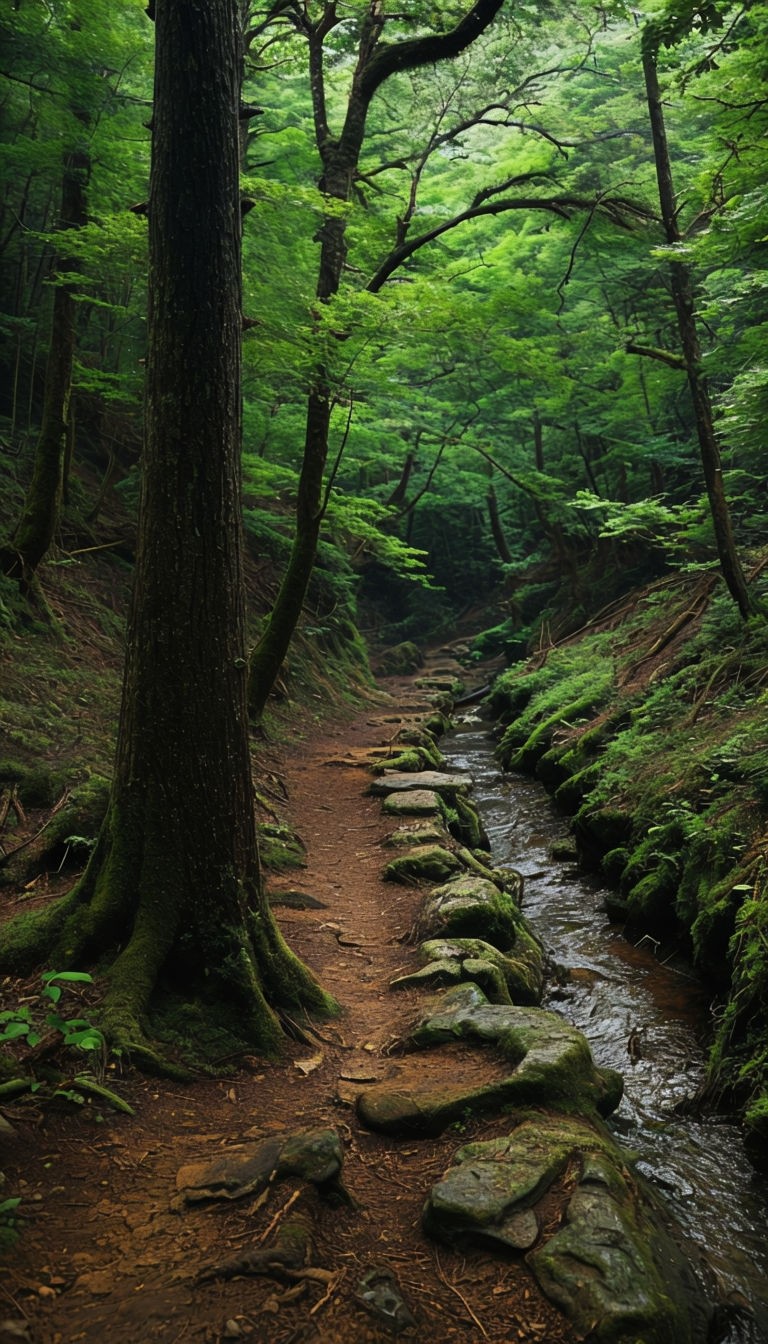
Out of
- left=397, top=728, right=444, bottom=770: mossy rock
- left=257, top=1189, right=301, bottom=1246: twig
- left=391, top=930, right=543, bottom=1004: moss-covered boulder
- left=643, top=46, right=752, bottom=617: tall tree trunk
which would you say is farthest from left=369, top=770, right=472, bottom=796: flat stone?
left=257, top=1189, right=301, bottom=1246: twig

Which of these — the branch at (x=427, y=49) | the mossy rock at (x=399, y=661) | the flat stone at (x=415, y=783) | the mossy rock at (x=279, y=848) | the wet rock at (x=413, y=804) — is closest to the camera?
the mossy rock at (x=279, y=848)

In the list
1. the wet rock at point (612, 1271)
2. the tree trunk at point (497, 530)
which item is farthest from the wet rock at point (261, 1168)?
the tree trunk at point (497, 530)

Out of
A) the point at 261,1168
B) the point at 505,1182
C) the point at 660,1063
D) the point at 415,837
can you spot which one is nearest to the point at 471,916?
the point at 660,1063

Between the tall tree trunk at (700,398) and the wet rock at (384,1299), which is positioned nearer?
the wet rock at (384,1299)

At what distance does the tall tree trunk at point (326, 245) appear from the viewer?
341 inches

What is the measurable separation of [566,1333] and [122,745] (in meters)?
2.98

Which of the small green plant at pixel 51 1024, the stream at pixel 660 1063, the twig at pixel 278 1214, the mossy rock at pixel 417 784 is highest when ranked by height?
the small green plant at pixel 51 1024

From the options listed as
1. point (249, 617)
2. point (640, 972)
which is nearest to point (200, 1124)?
point (640, 972)

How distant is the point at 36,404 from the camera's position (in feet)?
41.2

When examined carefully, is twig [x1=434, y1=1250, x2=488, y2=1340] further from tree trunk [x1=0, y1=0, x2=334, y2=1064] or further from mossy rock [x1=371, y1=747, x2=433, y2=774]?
mossy rock [x1=371, y1=747, x2=433, y2=774]

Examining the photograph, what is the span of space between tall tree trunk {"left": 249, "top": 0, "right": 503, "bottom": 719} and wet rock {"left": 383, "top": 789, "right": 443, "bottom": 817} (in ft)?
8.35

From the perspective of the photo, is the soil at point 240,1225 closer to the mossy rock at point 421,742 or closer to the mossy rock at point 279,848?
the mossy rock at point 279,848

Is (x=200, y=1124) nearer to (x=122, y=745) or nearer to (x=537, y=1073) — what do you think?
(x=537, y=1073)

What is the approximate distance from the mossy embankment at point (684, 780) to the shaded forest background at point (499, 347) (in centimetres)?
3
